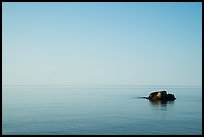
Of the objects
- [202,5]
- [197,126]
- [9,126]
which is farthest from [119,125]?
[202,5]

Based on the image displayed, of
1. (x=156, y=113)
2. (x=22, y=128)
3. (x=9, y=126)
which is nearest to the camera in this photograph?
(x=22, y=128)

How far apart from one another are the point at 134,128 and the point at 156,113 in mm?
16139

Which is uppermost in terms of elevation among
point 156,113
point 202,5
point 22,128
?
point 156,113

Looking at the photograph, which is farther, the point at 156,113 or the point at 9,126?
the point at 156,113

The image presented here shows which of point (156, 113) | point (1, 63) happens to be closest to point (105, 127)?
Answer: point (156, 113)

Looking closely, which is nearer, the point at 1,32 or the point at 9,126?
the point at 1,32

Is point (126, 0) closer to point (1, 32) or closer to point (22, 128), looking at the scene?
point (1, 32)

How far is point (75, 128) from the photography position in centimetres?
3033

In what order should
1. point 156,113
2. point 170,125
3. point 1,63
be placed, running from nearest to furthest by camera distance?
1. point 1,63
2. point 170,125
3. point 156,113

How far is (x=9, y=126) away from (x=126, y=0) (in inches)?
1198

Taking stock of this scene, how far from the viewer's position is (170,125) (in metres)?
34.5

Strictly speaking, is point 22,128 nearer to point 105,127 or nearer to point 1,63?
point 105,127

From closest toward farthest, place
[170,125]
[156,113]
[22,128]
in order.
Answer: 1. [22,128]
2. [170,125]
3. [156,113]

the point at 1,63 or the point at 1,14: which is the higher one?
the point at 1,14
